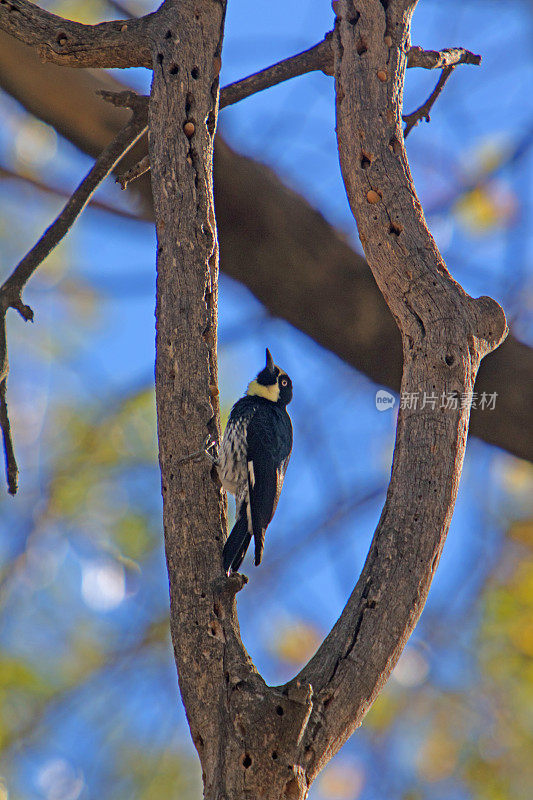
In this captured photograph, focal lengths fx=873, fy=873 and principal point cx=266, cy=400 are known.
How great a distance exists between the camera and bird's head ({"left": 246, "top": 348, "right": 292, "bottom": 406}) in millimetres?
4422

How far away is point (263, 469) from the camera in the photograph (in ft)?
11.7

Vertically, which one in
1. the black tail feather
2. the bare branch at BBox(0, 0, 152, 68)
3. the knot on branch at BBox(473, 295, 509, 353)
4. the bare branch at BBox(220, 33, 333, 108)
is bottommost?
the black tail feather

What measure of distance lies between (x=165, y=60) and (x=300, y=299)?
8.72 feet

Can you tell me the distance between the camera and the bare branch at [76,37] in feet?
9.68

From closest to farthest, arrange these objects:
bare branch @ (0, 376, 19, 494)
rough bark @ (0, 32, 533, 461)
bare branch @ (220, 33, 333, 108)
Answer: bare branch @ (0, 376, 19, 494) → bare branch @ (220, 33, 333, 108) → rough bark @ (0, 32, 533, 461)

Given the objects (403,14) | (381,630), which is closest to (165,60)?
(403,14)

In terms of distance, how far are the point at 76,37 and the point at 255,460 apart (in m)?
1.71

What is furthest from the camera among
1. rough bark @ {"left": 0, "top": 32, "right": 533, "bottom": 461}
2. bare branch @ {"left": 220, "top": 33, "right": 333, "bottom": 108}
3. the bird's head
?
rough bark @ {"left": 0, "top": 32, "right": 533, "bottom": 461}

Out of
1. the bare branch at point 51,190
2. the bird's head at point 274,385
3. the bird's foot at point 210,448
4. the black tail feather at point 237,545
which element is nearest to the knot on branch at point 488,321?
the bird's foot at point 210,448

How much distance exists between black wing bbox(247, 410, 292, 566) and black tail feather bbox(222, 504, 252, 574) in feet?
0.15

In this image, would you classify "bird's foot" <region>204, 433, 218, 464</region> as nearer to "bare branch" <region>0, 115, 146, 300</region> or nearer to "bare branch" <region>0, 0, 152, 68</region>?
"bare branch" <region>0, 115, 146, 300</region>

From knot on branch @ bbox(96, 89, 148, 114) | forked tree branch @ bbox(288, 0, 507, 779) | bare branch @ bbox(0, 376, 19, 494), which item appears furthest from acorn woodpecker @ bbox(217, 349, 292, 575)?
knot on branch @ bbox(96, 89, 148, 114)

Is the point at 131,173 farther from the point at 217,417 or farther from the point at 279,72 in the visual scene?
the point at 217,417

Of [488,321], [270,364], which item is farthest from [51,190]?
[488,321]
